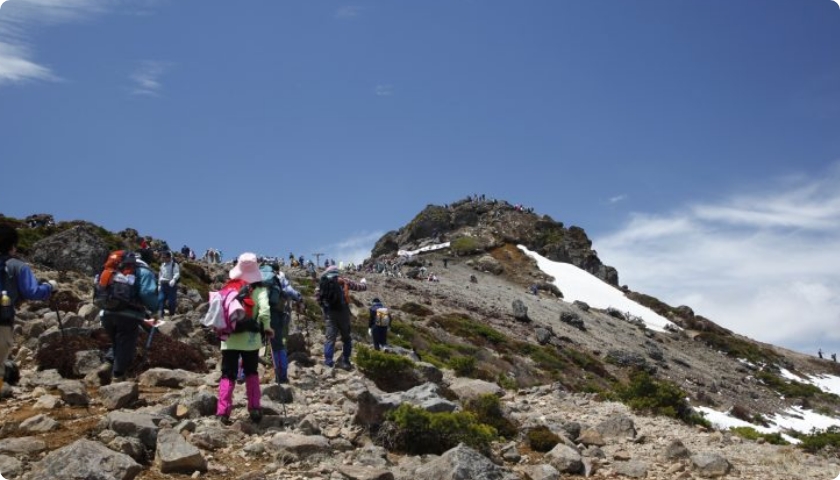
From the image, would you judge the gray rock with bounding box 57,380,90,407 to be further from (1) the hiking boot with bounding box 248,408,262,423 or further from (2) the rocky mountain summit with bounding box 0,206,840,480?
(1) the hiking boot with bounding box 248,408,262,423

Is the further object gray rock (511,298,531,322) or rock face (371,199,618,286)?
rock face (371,199,618,286)

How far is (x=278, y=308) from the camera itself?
10844 mm

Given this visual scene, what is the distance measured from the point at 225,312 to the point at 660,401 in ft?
31.7

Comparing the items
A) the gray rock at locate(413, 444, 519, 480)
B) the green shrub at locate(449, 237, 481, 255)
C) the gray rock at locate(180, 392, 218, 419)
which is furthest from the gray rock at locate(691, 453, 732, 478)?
the green shrub at locate(449, 237, 481, 255)

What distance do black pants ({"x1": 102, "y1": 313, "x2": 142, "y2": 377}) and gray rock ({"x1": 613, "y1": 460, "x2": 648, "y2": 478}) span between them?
726 centimetres

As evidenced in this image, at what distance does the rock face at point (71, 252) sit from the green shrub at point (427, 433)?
647 inches

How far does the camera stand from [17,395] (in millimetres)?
8992

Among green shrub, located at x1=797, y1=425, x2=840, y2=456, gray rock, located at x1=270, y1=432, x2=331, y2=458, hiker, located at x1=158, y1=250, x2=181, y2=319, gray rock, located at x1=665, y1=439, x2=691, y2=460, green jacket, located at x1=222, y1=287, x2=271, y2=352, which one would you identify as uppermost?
hiker, located at x1=158, y1=250, x2=181, y2=319

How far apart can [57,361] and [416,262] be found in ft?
207

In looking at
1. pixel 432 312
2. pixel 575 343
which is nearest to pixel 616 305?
pixel 575 343

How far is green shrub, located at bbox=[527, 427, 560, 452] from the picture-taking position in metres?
9.41

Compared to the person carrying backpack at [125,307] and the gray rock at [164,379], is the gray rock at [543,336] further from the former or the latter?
the person carrying backpack at [125,307]

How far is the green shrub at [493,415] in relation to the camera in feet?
33.3

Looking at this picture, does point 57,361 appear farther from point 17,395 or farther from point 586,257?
point 586,257
